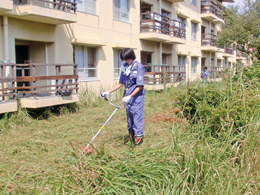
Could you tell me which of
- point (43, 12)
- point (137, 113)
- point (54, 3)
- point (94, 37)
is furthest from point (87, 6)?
point (137, 113)

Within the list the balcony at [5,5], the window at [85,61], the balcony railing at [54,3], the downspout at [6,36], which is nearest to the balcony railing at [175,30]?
the window at [85,61]

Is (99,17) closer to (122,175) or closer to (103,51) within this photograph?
(103,51)

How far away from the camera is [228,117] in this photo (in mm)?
4676

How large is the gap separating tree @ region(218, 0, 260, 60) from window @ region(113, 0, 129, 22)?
9.28m

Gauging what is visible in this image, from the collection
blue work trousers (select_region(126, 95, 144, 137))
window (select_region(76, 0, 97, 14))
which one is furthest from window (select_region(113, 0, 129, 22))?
blue work trousers (select_region(126, 95, 144, 137))

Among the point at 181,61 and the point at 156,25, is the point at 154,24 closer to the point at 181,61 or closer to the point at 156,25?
the point at 156,25

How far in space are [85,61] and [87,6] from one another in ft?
7.56

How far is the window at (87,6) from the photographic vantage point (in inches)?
462

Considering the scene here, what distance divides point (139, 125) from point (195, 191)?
7.04 ft

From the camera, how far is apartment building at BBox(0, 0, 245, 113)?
28.3ft

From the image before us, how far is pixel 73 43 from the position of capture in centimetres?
1134

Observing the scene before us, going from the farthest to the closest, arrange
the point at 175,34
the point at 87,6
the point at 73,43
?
the point at 175,34
the point at 87,6
the point at 73,43

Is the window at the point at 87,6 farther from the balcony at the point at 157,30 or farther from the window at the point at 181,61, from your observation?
the window at the point at 181,61

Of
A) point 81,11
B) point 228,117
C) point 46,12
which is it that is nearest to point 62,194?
point 228,117
